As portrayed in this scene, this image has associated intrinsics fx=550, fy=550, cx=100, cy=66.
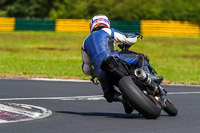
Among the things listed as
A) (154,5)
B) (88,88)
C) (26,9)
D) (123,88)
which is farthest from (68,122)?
(26,9)

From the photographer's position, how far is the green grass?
18.9m

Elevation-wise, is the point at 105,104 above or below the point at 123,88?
below

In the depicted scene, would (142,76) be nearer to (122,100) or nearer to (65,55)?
(122,100)

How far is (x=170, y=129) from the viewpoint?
286 inches

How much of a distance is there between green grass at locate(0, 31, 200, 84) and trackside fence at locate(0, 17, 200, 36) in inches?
43.7

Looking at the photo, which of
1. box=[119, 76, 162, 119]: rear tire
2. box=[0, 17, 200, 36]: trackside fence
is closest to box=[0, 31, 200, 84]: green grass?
box=[0, 17, 200, 36]: trackside fence

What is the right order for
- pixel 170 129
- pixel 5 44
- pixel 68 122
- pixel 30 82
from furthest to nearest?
pixel 5 44, pixel 30 82, pixel 68 122, pixel 170 129

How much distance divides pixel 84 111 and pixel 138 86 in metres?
1.90

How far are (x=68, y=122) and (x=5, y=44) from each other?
29.8 meters

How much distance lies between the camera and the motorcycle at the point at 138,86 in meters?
7.93

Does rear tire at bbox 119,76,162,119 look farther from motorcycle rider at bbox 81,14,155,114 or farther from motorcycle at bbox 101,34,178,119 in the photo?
motorcycle rider at bbox 81,14,155,114

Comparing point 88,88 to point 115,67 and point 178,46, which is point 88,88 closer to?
point 115,67

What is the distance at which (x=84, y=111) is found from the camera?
31.9 feet

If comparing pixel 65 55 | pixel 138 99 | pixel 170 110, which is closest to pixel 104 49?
pixel 138 99
